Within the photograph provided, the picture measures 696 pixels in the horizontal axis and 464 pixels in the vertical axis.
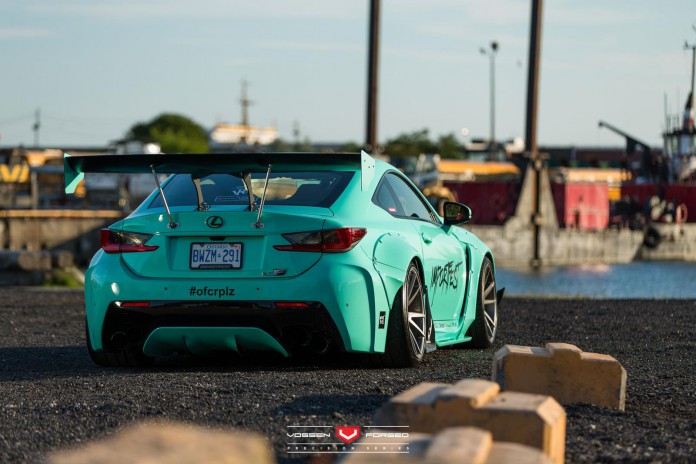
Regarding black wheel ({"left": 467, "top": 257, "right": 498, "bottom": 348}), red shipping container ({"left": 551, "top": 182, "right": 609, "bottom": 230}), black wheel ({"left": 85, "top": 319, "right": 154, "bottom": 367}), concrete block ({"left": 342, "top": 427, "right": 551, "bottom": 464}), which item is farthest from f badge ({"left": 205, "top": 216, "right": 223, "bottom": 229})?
red shipping container ({"left": 551, "top": 182, "right": 609, "bottom": 230})

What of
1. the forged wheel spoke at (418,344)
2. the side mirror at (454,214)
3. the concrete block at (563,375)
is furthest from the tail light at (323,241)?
the side mirror at (454,214)

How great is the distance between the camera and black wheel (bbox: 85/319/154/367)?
8.27 meters

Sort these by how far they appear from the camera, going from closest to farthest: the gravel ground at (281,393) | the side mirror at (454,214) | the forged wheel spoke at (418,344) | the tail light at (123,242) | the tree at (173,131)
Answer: the gravel ground at (281,393) < the tail light at (123,242) < the forged wheel spoke at (418,344) < the side mirror at (454,214) < the tree at (173,131)

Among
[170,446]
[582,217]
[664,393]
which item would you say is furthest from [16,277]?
[582,217]

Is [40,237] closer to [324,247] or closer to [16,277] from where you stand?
[16,277]

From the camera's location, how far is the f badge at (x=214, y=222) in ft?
25.3

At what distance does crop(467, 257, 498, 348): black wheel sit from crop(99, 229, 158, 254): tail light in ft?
9.41

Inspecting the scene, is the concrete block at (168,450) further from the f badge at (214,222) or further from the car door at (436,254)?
the car door at (436,254)

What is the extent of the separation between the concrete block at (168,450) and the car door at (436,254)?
213 inches

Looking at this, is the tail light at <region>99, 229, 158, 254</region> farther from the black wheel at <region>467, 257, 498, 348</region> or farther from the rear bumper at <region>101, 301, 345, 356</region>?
the black wheel at <region>467, 257, 498, 348</region>

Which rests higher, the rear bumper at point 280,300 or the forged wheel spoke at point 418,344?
the rear bumper at point 280,300

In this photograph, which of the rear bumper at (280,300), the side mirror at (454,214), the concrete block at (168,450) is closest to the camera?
the concrete block at (168,450)

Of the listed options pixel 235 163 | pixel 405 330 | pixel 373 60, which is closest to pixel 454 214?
pixel 405 330

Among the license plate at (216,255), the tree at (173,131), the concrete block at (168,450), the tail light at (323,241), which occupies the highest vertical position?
the concrete block at (168,450)
